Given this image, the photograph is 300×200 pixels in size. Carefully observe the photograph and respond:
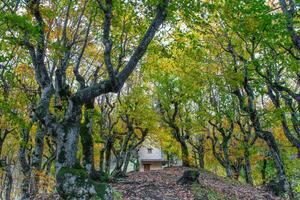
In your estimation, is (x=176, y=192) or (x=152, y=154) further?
(x=152, y=154)

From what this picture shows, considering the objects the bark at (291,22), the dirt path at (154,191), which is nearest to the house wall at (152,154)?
the dirt path at (154,191)

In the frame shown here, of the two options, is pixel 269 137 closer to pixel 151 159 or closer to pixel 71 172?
pixel 71 172

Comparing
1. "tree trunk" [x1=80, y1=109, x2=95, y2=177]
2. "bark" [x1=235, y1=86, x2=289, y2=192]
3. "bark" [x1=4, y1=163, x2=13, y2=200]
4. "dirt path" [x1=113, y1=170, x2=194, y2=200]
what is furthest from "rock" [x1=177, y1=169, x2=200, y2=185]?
"bark" [x1=4, y1=163, x2=13, y2=200]

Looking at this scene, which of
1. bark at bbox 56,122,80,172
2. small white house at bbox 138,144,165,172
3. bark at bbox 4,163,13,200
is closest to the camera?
bark at bbox 56,122,80,172

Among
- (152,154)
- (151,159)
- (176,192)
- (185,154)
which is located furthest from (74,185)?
(152,154)

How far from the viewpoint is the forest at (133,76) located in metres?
10.3

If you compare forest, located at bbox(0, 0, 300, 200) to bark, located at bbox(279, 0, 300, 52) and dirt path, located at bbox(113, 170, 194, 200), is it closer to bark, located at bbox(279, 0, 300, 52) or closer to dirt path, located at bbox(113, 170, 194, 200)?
bark, located at bbox(279, 0, 300, 52)

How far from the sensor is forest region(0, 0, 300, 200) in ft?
33.8

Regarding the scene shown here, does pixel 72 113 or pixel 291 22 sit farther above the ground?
pixel 291 22

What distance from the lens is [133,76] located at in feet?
102

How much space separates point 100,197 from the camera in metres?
10.2

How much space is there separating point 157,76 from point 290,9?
1630 centimetres

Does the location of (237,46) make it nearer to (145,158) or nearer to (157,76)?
(157,76)

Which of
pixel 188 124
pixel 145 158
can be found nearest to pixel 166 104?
pixel 188 124
